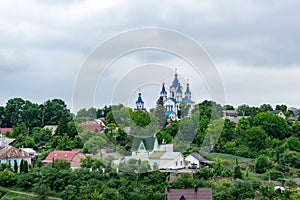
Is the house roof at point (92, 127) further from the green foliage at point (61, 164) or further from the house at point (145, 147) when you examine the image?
the green foliage at point (61, 164)

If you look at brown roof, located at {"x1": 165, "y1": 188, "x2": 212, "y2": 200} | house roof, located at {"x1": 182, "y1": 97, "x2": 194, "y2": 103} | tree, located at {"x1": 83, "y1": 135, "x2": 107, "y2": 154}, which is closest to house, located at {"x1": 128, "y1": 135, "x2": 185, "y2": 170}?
tree, located at {"x1": 83, "y1": 135, "x2": 107, "y2": 154}

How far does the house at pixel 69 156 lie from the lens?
15.8 metres

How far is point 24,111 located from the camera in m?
26.7

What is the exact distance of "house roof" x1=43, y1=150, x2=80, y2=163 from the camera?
16.1 meters

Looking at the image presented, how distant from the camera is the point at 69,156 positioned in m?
16.2

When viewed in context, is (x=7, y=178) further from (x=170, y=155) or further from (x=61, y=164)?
(x=170, y=155)

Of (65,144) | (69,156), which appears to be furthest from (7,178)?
(65,144)

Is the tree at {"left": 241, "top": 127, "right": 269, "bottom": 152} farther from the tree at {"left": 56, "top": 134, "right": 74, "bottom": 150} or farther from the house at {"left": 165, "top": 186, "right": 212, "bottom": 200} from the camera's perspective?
the house at {"left": 165, "top": 186, "right": 212, "bottom": 200}

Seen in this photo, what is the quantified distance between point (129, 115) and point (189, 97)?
9782 mm

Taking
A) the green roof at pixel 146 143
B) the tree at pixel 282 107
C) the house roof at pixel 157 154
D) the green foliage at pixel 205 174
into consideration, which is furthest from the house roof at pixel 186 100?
the green foliage at pixel 205 174

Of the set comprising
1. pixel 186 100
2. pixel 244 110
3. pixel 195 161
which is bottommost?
pixel 195 161

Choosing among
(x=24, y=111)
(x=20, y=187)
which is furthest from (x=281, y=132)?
(x=24, y=111)

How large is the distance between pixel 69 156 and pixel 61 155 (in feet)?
1.53

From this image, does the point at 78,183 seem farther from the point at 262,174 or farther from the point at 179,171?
the point at 262,174
